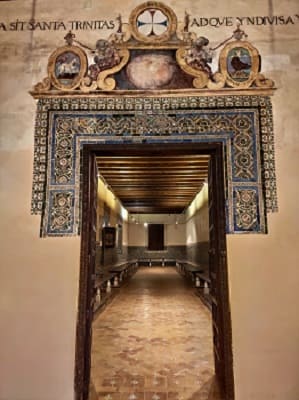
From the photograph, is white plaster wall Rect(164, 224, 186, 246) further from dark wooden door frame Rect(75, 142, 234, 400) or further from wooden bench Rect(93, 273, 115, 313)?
dark wooden door frame Rect(75, 142, 234, 400)

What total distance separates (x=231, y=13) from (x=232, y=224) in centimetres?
210

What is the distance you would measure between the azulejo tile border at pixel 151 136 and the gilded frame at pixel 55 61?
15 cm

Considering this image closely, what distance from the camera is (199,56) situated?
123 inches

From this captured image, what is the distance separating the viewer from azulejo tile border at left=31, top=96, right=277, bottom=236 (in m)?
2.96

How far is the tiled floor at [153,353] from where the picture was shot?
304 cm

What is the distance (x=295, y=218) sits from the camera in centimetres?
294

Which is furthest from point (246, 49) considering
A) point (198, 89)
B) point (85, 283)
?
point (85, 283)

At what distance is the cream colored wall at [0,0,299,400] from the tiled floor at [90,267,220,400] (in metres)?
0.55

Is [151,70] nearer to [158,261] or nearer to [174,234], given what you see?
[174,234]

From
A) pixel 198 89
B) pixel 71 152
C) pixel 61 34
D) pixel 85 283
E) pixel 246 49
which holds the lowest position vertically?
pixel 85 283

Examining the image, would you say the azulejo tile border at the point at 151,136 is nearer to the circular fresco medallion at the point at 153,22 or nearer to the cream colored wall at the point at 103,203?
the circular fresco medallion at the point at 153,22

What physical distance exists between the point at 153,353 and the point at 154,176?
4.81 meters

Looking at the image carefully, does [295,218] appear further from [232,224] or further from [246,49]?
[246,49]

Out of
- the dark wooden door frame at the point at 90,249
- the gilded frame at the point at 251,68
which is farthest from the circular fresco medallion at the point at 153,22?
the dark wooden door frame at the point at 90,249
